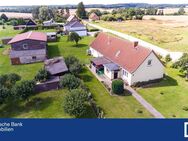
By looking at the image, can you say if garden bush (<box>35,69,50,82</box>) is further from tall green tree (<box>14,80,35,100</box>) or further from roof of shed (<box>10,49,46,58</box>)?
roof of shed (<box>10,49,46,58</box>)

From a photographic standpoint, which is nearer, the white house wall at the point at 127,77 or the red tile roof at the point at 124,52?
the red tile roof at the point at 124,52

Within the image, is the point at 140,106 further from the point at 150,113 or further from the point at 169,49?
the point at 169,49

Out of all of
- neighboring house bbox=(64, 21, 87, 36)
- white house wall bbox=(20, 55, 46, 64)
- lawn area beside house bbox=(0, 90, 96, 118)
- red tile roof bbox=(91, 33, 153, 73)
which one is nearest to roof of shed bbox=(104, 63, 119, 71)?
red tile roof bbox=(91, 33, 153, 73)

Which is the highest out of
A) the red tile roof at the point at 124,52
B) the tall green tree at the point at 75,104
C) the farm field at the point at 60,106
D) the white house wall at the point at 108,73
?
the red tile roof at the point at 124,52

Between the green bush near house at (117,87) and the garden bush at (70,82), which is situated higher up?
the garden bush at (70,82)

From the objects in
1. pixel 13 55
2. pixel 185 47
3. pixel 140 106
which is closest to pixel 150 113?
pixel 140 106

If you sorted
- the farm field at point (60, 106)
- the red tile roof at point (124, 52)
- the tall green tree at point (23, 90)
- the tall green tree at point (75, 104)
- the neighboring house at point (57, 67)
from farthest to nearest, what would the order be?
the neighboring house at point (57, 67), the red tile roof at point (124, 52), the tall green tree at point (23, 90), the farm field at point (60, 106), the tall green tree at point (75, 104)

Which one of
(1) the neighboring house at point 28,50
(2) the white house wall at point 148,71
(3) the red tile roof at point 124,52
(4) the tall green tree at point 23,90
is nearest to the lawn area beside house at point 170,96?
(2) the white house wall at point 148,71

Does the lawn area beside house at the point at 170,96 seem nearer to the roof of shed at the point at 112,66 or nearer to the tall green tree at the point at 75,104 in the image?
the roof of shed at the point at 112,66

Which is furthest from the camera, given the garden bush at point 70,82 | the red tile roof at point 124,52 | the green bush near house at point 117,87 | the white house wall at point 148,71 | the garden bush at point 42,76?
the red tile roof at point 124,52
